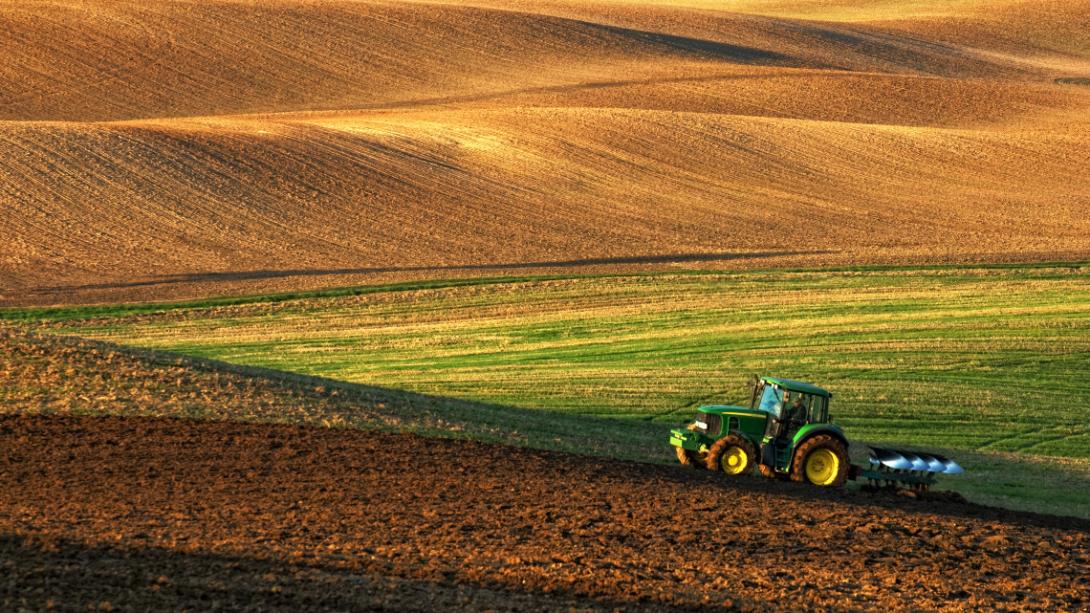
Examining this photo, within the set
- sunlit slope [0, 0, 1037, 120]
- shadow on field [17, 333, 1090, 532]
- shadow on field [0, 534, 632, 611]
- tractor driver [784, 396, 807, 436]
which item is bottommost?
shadow on field [0, 534, 632, 611]

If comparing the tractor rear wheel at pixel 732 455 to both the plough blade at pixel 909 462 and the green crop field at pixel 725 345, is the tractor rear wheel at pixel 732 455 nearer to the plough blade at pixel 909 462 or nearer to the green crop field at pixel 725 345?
the plough blade at pixel 909 462

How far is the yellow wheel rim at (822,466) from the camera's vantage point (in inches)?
709

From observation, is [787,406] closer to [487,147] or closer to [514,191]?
[514,191]

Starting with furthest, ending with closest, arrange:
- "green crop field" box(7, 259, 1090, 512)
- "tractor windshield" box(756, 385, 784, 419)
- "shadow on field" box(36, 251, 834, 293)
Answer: "shadow on field" box(36, 251, 834, 293) → "green crop field" box(7, 259, 1090, 512) → "tractor windshield" box(756, 385, 784, 419)

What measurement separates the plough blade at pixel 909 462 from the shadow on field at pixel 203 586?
649cm

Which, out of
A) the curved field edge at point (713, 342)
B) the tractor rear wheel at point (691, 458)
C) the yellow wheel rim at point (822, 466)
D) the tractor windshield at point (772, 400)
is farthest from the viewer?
the curved field edge at point (713, 342)

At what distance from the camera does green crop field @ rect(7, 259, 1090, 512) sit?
963 inches

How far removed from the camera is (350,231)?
144 feet

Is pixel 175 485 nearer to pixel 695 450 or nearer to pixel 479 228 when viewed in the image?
pixel 695 450

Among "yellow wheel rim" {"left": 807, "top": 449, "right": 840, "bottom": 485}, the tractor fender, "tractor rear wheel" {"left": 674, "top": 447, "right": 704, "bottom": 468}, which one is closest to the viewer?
the tractor fender

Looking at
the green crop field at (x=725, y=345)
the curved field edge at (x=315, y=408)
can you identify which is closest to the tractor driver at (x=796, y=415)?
the curved field edge at (x=315, y=408)

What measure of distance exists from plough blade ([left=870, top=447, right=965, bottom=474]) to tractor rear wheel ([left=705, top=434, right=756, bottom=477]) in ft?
5.00

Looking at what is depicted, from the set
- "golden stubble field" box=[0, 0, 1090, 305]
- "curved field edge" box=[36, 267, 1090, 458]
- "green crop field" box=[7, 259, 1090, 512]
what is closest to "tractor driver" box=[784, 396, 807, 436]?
"green crop field" box=[7, 259, 1090, 512]

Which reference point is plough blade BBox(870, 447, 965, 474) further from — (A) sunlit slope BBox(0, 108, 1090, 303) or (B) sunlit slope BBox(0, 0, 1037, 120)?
(B) sunlit slope BBox(0, 0, 1037, 120)
